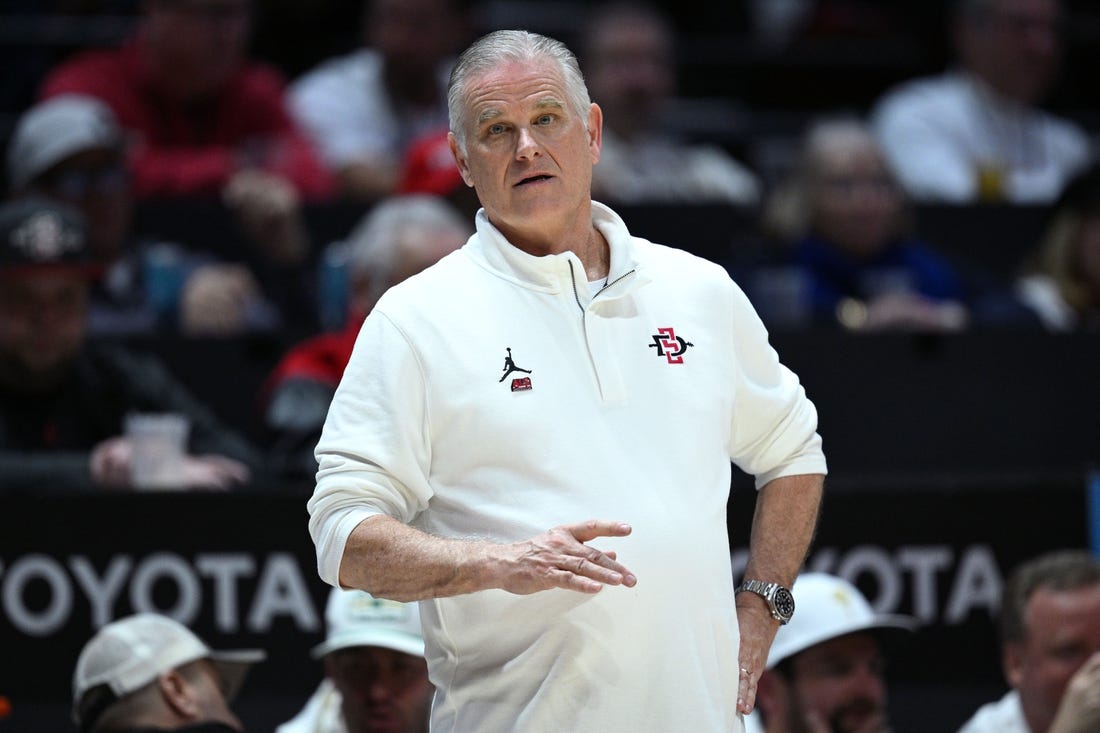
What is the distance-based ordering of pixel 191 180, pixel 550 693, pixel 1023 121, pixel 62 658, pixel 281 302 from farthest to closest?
pixel 1023 121 < pixel 191 180 < pixel 281 302 < pixel 62 658 < pixel 550 693

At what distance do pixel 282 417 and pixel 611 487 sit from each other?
2.71 meters

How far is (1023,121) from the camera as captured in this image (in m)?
8.10

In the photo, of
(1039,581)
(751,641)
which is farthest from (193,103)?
(751,641)

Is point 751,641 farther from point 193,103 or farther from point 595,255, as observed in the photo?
point 193,103

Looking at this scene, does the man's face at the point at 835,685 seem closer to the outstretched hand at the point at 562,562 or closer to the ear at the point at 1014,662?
the ear at the point at 1014,662

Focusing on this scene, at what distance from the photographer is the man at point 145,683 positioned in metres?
3.81

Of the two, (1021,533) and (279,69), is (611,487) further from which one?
(279,69)

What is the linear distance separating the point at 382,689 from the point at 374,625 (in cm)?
14

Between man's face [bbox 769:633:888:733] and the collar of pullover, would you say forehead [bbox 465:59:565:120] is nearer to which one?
the collar of pullover

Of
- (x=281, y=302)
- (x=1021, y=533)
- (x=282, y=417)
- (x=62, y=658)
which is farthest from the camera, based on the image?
(x=281, y=302)

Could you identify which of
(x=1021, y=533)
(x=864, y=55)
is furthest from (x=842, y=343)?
(x=864, y=55)

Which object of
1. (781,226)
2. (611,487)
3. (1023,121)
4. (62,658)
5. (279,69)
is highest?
(279,69)

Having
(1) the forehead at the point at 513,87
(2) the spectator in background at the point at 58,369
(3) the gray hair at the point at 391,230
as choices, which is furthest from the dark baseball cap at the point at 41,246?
(1) the forehead at the point at 513,87

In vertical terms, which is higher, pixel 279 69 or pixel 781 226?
pixel 279 69
